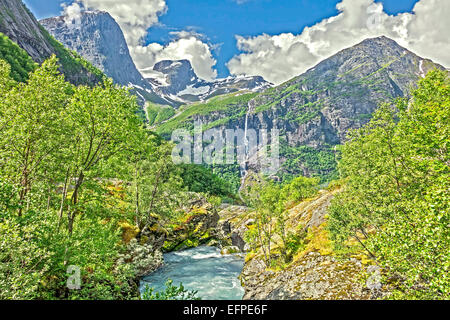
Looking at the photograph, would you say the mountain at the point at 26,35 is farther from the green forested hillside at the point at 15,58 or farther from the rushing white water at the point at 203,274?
the rushing white water at the point at 203,274

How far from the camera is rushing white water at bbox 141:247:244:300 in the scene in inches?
1351

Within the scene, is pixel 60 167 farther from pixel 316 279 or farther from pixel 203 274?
pixel 203 274

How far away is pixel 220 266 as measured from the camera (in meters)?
48.2

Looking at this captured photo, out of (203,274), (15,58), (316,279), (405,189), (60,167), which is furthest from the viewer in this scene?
(15,58)

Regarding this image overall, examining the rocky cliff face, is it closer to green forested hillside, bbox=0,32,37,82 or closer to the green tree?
the green tree

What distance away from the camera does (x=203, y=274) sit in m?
42.8

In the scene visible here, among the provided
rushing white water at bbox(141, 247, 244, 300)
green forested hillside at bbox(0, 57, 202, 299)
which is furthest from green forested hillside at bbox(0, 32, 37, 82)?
green forested hillside at bbox(0, 57, 202, 299)

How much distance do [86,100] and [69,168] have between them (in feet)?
18.4

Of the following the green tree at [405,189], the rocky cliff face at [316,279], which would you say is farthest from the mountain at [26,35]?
the green tree at [405,189]

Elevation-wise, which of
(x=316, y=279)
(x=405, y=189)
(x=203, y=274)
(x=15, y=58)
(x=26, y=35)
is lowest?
(x=203, y=274)

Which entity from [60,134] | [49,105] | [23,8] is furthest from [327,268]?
[23,8]

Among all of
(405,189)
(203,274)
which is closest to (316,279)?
(405,189)

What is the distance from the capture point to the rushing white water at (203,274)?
34312 millimetres

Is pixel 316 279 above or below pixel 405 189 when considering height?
below
